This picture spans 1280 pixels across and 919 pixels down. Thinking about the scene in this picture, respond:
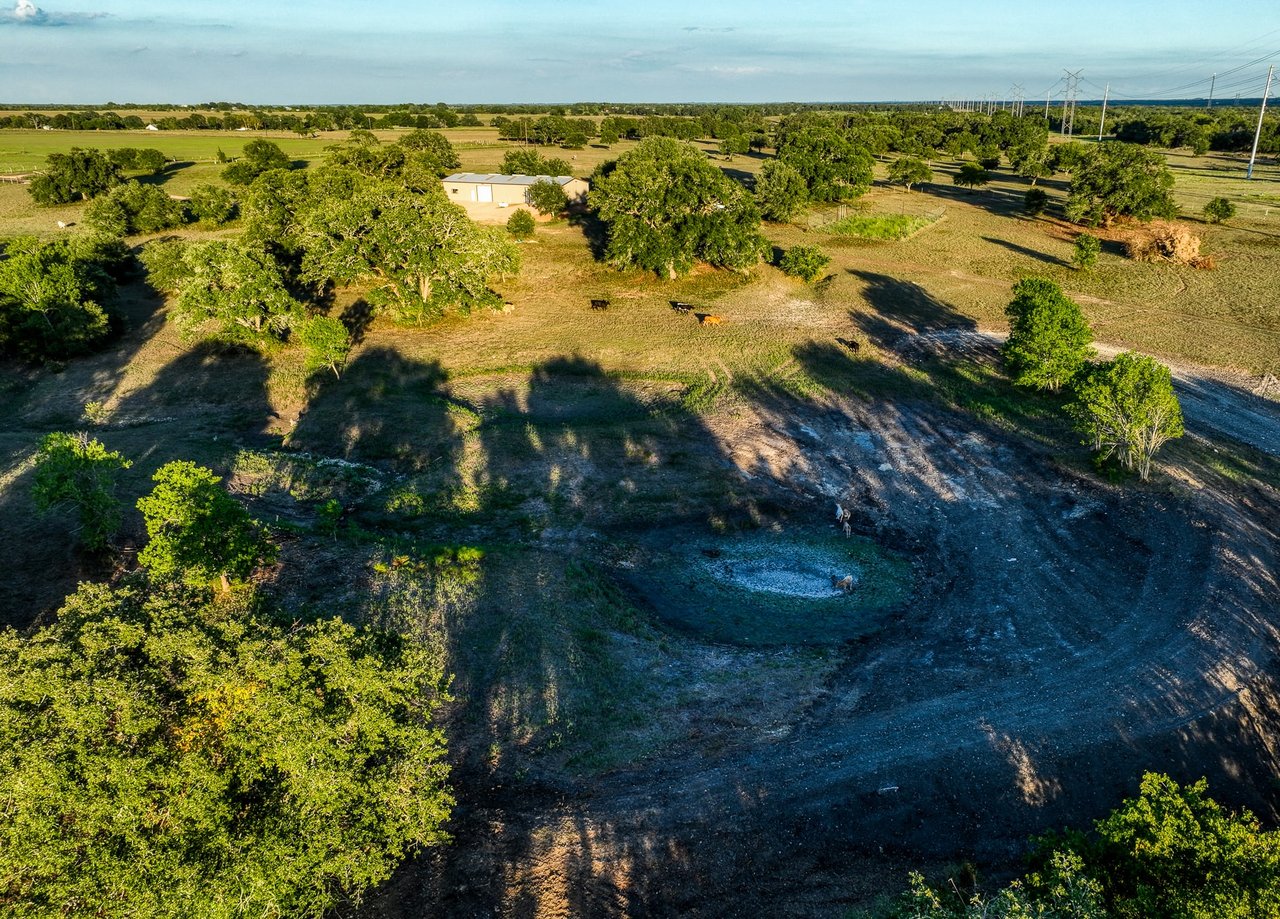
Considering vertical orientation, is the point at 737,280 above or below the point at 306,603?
above

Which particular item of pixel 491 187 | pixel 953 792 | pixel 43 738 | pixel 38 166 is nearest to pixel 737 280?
pixel 491 187

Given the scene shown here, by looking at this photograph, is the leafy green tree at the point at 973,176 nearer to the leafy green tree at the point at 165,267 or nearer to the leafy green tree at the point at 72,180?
the leafy green tree at the point at 165,267

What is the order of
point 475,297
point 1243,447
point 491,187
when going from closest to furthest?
point 1243,447 < point 475,297 < point 491,187

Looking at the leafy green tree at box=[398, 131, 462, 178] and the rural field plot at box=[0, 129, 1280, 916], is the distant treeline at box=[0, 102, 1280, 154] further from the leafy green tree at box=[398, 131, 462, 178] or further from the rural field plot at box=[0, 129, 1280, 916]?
the rural field plot at box=[0, 129, 1280, 916]

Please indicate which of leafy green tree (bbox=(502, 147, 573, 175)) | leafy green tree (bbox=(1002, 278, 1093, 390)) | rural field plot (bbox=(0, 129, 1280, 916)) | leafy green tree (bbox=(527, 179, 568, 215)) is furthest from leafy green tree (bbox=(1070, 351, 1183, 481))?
leafy green tree (bbox=(502, 147, 573, 175))

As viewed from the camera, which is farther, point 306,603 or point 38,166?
point 38,166

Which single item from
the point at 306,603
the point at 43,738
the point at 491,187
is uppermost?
the point at 491,187

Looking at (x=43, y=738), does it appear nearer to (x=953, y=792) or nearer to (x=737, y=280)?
(x=953, y=792)

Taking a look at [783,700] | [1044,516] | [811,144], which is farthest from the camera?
[811,144]
